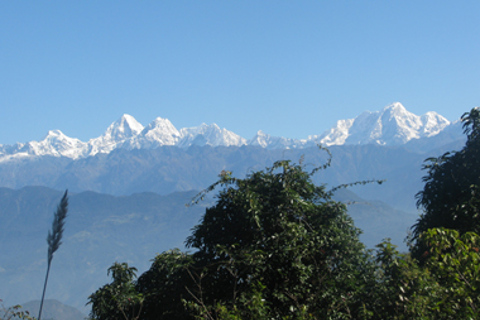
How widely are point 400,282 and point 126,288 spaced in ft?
20.0

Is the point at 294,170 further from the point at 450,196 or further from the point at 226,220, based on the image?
the point at 450,196

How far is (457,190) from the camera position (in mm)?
15484

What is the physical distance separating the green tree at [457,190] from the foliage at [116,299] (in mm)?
8371

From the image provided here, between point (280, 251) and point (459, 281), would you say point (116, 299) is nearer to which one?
point (280, 251)

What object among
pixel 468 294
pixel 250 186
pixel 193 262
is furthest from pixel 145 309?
pixel 468 294

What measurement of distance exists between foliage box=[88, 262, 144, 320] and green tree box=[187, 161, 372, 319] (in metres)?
1.51

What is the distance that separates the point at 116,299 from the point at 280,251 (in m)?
3.60

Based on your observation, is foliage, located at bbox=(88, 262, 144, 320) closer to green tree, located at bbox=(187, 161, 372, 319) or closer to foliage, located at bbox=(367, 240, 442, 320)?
green tree, located at bbox=(187, 161, 372, 319)

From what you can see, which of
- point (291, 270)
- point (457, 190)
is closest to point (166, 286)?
point (291, 270)

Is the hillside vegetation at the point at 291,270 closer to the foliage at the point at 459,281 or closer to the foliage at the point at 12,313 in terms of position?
the foliage at the point at 459,281

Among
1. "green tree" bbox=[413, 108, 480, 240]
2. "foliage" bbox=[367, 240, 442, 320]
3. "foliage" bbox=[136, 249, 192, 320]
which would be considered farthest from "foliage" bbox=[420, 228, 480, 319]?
"green tree" bbox=[413, 108, 480, 240]

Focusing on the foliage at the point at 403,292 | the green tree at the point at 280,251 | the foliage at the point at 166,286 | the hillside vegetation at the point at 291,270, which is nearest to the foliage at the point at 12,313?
the hillside vegetation at the point at 291,270

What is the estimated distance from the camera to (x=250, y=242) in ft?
34.9

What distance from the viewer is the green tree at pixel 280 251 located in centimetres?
917
